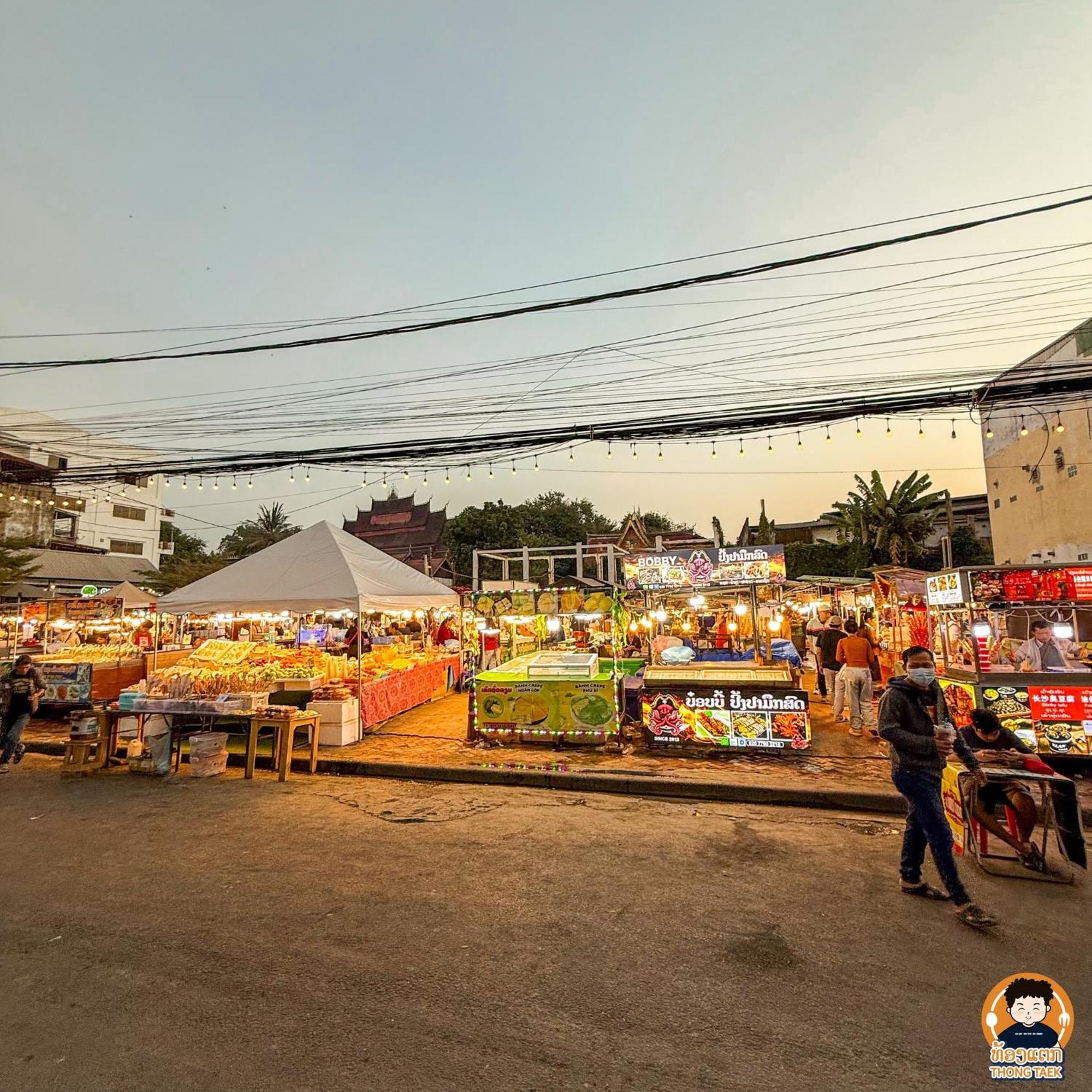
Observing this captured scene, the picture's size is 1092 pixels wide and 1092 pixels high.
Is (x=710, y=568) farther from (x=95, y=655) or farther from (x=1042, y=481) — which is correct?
(x=1042, y=481)

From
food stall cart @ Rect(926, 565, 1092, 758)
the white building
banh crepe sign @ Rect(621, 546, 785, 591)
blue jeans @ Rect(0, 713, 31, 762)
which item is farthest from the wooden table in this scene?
the white building

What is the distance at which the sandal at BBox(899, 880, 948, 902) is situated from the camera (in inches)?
169

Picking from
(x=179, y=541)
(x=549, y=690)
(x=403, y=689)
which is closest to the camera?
(x=549, y=690)

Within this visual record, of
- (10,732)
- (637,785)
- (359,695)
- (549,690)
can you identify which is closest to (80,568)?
(10,732)

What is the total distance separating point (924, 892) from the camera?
4.34 m

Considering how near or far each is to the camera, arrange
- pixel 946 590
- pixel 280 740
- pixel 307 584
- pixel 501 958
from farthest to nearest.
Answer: pixel 307 584, pixel 946 590, pixel 280 740, pixel 501 958

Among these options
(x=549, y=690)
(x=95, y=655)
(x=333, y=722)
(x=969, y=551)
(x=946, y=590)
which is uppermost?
(x=969, y=551)

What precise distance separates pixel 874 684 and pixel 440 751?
29.6ft

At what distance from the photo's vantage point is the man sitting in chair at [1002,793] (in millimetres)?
4848

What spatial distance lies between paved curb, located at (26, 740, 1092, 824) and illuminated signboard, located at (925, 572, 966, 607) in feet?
9.55

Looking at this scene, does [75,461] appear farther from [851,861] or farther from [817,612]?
[851,861]
